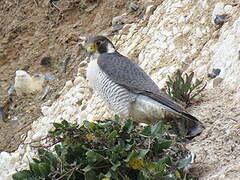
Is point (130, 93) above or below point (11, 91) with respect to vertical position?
above

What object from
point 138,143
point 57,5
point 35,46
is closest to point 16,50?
point 35,46

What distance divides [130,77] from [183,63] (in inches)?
36.3

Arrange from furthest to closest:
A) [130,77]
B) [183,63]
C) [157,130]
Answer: [183,63]
[130,77]
[157,130]

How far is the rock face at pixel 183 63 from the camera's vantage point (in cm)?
514

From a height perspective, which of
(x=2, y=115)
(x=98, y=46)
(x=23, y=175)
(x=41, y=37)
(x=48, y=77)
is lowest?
(x=2, y=115)

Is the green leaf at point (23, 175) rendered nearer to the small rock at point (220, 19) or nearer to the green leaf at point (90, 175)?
the green leaf at point (90, 175)

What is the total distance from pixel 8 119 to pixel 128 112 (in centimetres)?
235

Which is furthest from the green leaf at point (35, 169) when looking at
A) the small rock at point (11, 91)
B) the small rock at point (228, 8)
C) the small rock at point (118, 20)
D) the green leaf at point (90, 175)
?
the small rock at point (118, 20)

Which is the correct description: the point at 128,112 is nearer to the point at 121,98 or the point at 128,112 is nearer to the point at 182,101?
the point at 121,98

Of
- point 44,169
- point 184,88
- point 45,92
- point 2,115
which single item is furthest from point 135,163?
point 2,115

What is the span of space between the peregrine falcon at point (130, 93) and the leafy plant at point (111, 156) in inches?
34.8

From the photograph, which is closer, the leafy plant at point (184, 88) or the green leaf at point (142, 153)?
the green leaf at point (142, 153)

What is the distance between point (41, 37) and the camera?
27.0 ft

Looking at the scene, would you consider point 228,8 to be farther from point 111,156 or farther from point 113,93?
point 111,156
